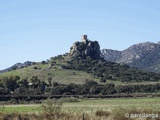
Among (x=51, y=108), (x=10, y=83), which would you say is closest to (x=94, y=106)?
(x=51, y=108)

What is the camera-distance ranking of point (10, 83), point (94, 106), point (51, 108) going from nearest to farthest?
1. point (51, 108)
2. point (94, 106)
3. point (10, 83)

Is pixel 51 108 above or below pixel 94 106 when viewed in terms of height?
above

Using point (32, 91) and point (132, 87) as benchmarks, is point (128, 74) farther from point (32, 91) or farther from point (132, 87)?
point (32, 91)

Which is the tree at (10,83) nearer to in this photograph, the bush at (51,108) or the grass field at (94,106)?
the grass field at (94,106)

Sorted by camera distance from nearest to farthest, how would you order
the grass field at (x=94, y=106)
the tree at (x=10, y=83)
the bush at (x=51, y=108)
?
the bush at (x=51, y=108) < the grass field at (x=94, y=106) < the tree at (x=10, y=83)

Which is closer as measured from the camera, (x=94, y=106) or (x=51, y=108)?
(x=51, y=108)

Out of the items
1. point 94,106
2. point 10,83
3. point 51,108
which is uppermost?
point 10,83

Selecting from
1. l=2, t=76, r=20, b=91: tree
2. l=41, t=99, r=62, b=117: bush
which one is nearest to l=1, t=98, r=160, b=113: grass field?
l=41, t=99, r=62, b=117: bush

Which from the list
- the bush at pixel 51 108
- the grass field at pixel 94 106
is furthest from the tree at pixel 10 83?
the bush at pixel 51 108

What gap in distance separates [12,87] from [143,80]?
6122cm

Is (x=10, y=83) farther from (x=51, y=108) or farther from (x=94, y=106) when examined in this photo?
(x=51, y=108)

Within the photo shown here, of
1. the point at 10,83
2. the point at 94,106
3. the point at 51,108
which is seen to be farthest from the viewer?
the point at 10,83

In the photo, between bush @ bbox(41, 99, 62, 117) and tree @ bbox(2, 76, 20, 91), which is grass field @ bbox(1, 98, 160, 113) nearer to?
bush @ bbox(41, 99, 62, 117)

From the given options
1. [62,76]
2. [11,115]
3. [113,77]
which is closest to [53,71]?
[62,76]
